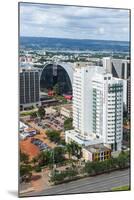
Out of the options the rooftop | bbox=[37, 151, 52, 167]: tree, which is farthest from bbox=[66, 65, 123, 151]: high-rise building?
bbox=[37, 151, 52, 167]: tree

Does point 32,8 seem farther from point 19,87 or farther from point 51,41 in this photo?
point 19,87

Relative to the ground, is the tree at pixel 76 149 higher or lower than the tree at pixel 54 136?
lower

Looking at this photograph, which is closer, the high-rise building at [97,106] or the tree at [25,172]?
the tree at [25,172]

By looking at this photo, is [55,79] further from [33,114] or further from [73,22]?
[73,22]

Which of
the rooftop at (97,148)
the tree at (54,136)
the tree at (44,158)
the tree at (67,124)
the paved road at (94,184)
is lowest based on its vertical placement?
the paved road at (94,184)

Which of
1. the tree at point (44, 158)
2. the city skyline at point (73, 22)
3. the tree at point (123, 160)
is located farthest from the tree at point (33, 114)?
the tree at point (123, 160)

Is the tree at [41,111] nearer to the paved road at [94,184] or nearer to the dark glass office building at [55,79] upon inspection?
the dark glass office building at [55,79]

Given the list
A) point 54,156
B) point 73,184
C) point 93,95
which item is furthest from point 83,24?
point 73,184

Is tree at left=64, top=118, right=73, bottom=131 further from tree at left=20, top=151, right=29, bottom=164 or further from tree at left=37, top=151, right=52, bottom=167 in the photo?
tree at left=20, top=151, right=29, bottom=164
